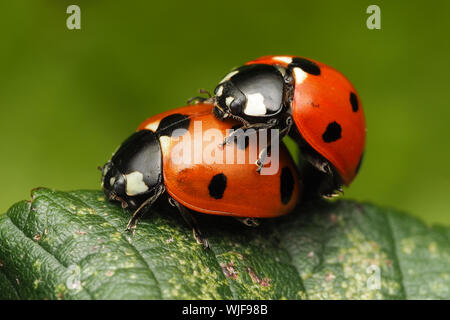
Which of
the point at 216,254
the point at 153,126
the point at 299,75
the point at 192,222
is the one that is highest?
the point at 299,75

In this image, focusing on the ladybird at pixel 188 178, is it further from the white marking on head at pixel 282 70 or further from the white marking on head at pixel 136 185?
the white marking on head at pixel 282 70

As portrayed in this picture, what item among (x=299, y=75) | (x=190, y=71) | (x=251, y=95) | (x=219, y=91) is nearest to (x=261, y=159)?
(x=251, y=95)

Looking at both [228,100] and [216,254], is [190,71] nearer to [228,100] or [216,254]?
[228,100]

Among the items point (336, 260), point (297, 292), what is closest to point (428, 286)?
point (336, 260)

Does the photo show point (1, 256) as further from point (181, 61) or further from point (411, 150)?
point (411, 150)
